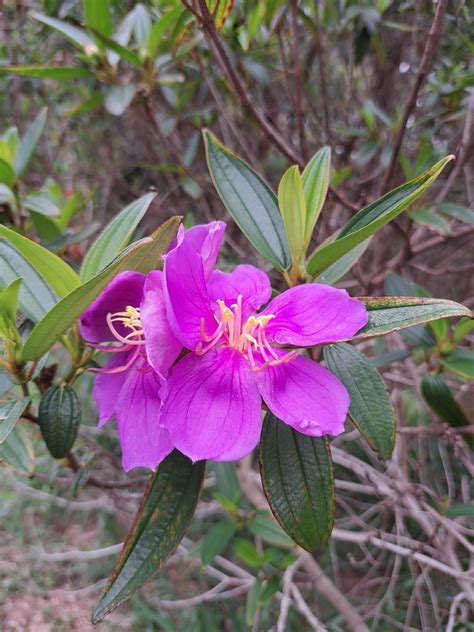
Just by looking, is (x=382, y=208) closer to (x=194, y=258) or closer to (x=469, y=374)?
(x=194, y=258)

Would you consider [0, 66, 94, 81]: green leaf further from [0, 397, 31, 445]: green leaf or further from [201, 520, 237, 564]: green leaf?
[201, 520, 237, 564]: green leaf

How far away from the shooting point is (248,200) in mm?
774

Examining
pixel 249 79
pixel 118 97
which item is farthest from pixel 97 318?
pixel 249 79

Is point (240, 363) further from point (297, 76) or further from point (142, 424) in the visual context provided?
point (297, 76)

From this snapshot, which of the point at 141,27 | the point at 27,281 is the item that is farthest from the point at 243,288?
the point at 141,27

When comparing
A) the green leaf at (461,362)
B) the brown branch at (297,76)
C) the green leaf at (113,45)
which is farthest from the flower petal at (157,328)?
the brown branch at (297,76)

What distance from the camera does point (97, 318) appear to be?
2.00 ft

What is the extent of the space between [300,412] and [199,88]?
1.73m

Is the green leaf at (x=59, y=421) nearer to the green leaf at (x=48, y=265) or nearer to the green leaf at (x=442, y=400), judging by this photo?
the green leaf at (x=48, y=265)

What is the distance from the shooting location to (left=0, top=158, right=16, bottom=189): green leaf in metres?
1.03

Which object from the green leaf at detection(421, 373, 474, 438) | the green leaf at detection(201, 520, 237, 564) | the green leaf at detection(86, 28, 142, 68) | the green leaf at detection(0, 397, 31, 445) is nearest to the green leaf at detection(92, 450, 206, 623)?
the green leaf at detection(0, 397, 31, 445)

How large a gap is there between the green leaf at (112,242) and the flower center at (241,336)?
Result: 0.61 ft

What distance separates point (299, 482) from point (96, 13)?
1.07m

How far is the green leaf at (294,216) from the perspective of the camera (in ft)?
2.32
